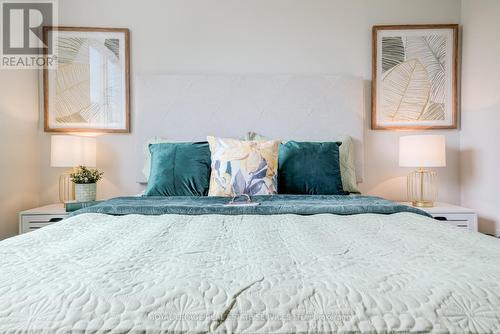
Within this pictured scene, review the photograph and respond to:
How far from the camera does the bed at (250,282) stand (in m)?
0.54

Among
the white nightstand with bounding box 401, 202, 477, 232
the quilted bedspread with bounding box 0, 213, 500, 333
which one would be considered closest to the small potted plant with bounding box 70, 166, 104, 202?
the quilted bedspread with bounding box 0, 213, 500, 333

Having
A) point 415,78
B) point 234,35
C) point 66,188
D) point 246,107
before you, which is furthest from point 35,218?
point 415,78

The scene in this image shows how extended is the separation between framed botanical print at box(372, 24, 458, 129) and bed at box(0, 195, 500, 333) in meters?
1.93

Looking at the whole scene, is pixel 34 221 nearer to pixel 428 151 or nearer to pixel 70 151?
pixel 70 151

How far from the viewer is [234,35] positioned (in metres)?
2.75

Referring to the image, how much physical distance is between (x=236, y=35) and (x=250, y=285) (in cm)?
251

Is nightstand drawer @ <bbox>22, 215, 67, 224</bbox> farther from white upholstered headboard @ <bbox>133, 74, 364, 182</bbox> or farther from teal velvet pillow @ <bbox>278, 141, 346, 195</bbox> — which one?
teal velvet pillow @ <bbox>278, 141, 346, 195</bbox>

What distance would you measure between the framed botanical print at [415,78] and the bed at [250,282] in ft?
6.33

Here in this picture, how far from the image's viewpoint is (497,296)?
0.59 meters

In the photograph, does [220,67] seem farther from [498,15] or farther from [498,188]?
[498,188]

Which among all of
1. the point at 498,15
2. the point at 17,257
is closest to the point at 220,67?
the point at 498,15

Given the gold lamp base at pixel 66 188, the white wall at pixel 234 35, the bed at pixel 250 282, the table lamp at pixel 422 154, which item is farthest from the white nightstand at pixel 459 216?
the gold lamp base at pixel 66 188

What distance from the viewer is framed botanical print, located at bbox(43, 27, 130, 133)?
2.73m

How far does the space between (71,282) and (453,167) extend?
3.02m
